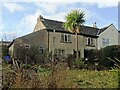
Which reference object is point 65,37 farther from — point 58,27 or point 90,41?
point 90,41

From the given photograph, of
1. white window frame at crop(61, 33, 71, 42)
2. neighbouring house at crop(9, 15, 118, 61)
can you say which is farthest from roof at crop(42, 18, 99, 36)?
white window frame at crop(61, 33, 71, 42)

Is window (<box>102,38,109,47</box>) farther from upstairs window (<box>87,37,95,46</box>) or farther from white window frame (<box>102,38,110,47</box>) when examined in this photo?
upstairs window (<box>87,37,95,46</box>)

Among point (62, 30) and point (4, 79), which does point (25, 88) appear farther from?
point (62, 30)

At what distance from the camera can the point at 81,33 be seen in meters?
28.7

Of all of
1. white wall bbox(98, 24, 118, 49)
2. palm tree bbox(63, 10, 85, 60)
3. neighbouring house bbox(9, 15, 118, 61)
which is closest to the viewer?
palm tree bbox(63, 10, 85, 60)

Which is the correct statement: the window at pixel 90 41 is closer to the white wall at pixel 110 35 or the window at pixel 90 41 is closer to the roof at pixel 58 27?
Answer: the roof at pixel 58 27

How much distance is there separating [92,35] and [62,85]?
24.9 m

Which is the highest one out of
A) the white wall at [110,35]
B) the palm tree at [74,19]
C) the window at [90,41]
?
the palm tree at [74,19]

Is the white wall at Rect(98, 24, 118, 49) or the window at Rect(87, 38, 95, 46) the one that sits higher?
the white wall at Rect(98, 24, 118, 49)

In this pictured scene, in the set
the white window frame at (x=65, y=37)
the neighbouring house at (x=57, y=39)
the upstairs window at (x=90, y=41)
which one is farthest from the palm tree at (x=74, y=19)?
the upstairs window at (x=90, y=41)

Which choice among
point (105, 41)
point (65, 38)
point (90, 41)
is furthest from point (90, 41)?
point (65, 38)

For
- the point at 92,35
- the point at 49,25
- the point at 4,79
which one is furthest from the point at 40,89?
the point at 92,35

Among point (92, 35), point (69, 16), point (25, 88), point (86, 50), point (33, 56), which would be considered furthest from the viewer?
point (92, 35)

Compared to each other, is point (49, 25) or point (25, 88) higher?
point (49, 25)
